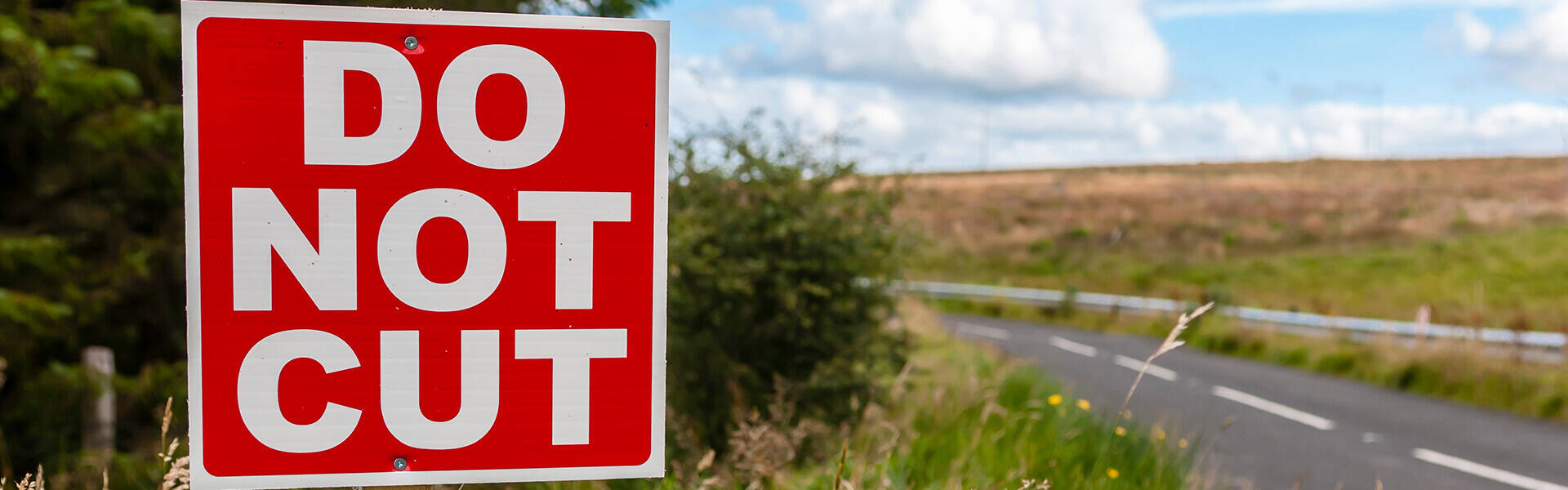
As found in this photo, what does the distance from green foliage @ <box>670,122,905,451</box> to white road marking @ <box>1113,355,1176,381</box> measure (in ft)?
23.4

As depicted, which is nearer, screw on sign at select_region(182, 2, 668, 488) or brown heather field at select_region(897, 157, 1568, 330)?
screw on sign at select_region(182, 2, 668, 488)

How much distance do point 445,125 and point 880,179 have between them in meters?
4.45

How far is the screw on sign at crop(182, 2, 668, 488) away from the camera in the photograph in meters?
1.49

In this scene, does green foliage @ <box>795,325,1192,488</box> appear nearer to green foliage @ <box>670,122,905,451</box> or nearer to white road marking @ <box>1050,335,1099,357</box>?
green foliage @ <box>670,122,905,451</box>

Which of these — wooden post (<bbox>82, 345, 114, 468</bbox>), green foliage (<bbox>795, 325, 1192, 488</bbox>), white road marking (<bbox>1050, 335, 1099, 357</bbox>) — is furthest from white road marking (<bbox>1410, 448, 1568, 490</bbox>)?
wooden post (<bbox>82, 345, 114, 468</bbox>)

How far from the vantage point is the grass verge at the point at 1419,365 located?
385 inches

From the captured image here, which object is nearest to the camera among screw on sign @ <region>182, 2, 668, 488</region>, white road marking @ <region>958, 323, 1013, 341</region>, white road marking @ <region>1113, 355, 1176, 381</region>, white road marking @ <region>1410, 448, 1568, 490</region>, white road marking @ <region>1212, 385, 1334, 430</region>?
screw on sign @ <region>182, 2, 668, 488</region>

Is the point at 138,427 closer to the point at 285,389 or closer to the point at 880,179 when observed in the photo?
the point at 880,179

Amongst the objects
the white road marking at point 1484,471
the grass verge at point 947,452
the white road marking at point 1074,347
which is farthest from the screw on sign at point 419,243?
the white road marking at point 1074,347

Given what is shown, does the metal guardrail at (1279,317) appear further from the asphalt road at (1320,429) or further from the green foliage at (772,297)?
the asphalt road at (1320,429)

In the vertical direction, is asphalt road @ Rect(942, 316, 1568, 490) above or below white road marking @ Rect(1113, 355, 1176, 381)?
above

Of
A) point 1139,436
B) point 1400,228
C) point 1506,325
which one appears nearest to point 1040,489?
point 1139,436

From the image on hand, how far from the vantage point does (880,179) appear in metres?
5.84

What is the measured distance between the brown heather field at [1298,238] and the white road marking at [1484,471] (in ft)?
14.0
